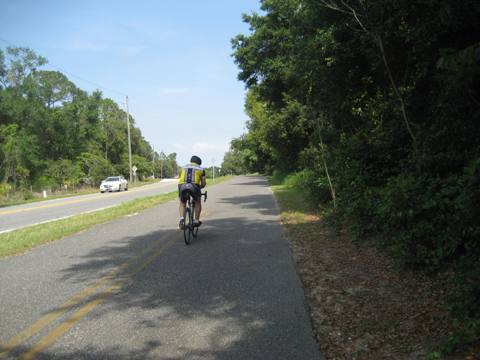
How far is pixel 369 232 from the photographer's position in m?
7.89

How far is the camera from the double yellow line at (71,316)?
3662mm

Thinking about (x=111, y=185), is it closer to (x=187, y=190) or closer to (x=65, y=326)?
(x=187, y=190)

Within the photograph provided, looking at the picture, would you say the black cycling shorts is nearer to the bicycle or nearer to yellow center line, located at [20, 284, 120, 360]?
the bicycle

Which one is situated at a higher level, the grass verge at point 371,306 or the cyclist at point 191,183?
the cyclist at point 191,183

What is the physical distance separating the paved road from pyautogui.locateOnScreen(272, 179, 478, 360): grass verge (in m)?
0.25

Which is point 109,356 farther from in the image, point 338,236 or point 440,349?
point 338,236

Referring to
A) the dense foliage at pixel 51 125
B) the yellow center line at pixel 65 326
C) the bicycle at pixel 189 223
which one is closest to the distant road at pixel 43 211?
the bicycle at pixel 189 223

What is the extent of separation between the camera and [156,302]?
4797 millimetres

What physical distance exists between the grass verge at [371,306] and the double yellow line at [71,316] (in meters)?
2.63

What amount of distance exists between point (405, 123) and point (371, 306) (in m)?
4.66

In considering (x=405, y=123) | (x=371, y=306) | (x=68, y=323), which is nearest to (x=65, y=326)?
(x=68, y=323)

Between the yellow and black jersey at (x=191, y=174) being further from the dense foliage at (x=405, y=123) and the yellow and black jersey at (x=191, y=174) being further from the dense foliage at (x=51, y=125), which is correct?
the dense foliage at (x=51, y=125)

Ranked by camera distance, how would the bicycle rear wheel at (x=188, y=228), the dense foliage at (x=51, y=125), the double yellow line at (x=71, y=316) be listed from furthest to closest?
the dense foliage at (x=51, y=125)
the bicycle rear wheel at (x=188, y=228)
the double yellow line at (x=71, y=316)

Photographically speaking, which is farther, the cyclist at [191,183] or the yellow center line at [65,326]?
the cyclist at [191,183]
